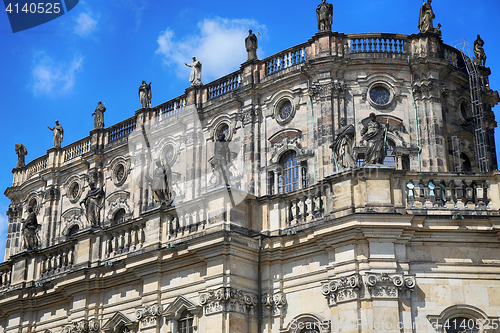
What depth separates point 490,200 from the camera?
20891 millimetres

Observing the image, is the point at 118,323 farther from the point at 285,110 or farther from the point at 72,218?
the point at 72,218

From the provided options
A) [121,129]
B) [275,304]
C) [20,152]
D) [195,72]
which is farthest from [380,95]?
[20,152]

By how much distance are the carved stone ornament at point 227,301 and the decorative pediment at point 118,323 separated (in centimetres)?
384

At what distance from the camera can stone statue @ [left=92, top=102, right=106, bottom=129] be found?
4109 cm

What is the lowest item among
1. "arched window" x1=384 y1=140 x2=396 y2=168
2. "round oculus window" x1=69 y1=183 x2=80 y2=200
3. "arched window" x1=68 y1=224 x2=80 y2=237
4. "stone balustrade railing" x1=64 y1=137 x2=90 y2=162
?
"arched window" x1=68 y1=224 x2=80 y2=237

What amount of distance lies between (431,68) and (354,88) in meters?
3.57

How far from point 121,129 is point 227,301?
65.5 feet

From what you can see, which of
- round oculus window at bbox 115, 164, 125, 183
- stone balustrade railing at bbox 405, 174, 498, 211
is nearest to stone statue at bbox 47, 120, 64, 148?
round oculus window at bbox 115, 164, 125, 183

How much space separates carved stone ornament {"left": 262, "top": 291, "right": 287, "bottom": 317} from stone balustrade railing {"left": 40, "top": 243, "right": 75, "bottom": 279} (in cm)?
910

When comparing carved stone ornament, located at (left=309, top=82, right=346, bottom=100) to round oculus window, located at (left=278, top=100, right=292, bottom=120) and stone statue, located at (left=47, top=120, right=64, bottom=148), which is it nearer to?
round oculus window, located at (left=278, top=100, right=292, bottom=120)

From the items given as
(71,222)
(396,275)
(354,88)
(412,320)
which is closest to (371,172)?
(396,275)

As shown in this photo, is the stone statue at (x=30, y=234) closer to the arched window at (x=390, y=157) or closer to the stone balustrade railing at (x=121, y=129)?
the stone balustrade railing at (x=121, y=129)

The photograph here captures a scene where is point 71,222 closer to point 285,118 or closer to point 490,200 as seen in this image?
point 285,118

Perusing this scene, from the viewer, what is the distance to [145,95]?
38719mm
